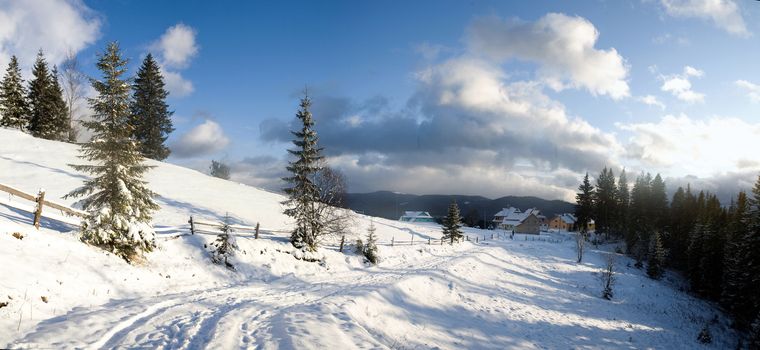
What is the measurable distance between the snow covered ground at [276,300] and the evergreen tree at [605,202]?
164 feet

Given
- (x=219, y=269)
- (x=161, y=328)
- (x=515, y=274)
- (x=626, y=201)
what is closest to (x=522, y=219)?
(x=626, y=201)

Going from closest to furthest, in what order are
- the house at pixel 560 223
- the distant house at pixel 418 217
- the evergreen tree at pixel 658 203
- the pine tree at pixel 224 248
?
the pine tree at pixel 224 248 < the evergreen tree at pixel 658 203 < the distant house at pixel 418 217 < the house at pixel 560 223

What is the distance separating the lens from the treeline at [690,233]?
31438 millimetres

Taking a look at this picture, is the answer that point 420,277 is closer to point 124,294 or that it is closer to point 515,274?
point 124,294

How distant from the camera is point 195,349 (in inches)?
327

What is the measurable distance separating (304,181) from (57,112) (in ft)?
176

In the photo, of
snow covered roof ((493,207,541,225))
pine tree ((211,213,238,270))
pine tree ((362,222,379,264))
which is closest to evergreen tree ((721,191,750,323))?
pine tree ((362,222,379,264))

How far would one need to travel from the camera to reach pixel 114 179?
15.3m

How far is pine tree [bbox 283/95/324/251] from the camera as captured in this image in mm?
25203

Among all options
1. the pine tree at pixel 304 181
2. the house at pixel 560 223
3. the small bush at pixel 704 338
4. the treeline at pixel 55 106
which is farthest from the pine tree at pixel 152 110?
the house at pixel 560 223

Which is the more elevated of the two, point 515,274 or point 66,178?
point 66,178

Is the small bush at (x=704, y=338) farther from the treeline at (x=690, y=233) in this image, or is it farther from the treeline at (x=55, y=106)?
the treeline at (x=55, y=106)

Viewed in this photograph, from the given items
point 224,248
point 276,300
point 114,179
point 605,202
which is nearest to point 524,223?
point 605,202

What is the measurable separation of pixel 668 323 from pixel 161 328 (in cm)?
3359
